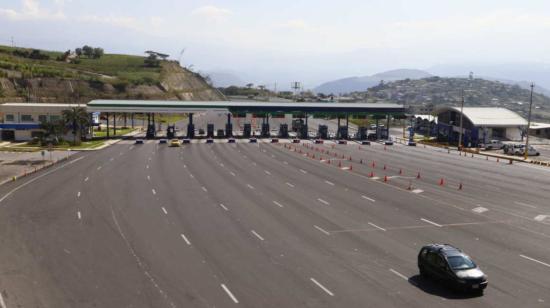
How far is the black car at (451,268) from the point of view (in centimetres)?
2278

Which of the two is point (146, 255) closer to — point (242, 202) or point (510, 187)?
point (242, 202)

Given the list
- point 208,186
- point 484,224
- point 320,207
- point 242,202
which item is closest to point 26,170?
point 208,186

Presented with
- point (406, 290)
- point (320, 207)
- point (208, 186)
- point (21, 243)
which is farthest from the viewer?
point (208, 186)

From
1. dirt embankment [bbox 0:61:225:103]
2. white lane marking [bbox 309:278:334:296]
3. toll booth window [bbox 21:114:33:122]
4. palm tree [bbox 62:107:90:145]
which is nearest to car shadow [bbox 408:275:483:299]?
white lane marking [bbox 309:278:334:296]

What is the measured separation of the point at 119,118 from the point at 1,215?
12938cm

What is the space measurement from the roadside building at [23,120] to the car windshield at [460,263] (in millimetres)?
82080

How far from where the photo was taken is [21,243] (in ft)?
99.9

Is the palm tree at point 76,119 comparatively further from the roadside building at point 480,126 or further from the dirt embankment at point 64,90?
the roadside building at point 480,126

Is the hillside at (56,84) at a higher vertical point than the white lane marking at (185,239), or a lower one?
higher

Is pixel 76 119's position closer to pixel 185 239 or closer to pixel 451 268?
pixel 185 239

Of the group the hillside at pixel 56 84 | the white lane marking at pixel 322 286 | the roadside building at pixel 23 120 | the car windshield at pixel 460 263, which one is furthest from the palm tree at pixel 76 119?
the car windshield at pixel 460 263

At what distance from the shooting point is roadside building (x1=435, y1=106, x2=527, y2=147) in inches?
3787

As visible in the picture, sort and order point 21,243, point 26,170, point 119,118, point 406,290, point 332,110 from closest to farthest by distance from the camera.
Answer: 1. point 406,290
2. point 21,243
3. point 26,170
4. point 332,110
5. point 119,118

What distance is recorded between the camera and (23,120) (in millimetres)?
94062
